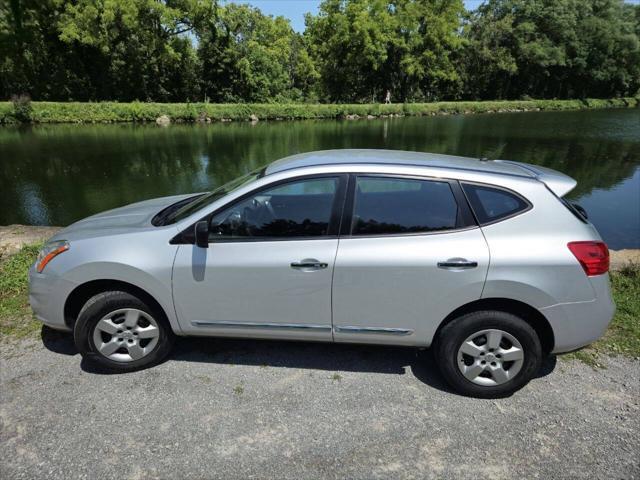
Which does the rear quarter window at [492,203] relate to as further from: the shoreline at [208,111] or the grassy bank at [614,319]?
the shoreline at [208,111]

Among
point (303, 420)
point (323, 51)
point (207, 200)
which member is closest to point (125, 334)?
point (207, 200)

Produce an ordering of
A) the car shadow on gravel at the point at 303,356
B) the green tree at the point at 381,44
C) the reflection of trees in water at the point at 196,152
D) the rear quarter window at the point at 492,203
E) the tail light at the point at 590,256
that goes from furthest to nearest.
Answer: the green tree at the point at 381,44 → the reflection of trees in water at the point at 196,152 → the car shadow on gravel at the point at 303,356 → the rear quarter window at the point at 492,203 → the tail light at the point at 590,256

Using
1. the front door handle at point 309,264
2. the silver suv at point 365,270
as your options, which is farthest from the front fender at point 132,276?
the front door handle at point 309,264

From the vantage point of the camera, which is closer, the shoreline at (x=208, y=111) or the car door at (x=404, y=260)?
the car door at (x=404, y=260)

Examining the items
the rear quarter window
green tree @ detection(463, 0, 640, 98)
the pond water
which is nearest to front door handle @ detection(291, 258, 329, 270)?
the rear quarter window

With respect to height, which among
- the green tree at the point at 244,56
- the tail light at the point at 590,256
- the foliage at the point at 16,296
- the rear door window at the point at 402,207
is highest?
the green tree at the point at 244,56

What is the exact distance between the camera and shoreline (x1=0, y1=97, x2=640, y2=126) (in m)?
36.5

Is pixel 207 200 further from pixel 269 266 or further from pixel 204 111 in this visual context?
pixel 204 111

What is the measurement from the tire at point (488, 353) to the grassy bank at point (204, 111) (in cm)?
4129

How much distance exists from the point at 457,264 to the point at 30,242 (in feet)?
20.5

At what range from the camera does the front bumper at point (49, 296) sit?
3.57m

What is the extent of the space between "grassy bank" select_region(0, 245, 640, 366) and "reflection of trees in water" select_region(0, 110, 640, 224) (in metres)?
7.08

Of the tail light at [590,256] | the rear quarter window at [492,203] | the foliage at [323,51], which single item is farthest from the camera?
the foliage at [323,51]

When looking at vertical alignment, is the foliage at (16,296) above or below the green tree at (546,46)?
below
